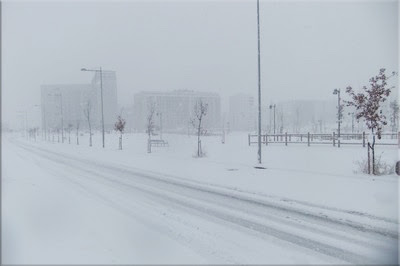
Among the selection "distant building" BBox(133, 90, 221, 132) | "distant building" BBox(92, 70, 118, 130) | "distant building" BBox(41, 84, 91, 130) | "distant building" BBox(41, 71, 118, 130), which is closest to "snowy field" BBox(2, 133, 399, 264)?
"distant building" BBox(41, 71, 118, 130)

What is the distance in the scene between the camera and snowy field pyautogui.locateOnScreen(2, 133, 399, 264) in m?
6.58

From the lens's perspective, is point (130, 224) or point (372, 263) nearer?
point (372, 263)

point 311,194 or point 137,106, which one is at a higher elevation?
point 137,106

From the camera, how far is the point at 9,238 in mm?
6691

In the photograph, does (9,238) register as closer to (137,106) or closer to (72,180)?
(72,180)

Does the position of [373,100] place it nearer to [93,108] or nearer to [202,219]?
[202,219]

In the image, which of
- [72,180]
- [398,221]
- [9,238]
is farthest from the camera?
[72,180]

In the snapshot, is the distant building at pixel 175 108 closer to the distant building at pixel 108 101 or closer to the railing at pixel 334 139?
the distant building at pixel 108 101

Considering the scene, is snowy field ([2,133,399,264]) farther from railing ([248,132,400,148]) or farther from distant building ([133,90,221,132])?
distant building ([133,90,221,132])

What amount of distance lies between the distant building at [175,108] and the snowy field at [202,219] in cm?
13380

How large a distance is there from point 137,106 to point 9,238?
161 meters

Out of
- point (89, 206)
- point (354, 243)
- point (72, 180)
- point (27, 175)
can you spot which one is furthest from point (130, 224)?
point (27, 175)

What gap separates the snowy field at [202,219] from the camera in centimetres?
658

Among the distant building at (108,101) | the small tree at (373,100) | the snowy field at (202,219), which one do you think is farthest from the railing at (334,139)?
the distant building at (108,101)
